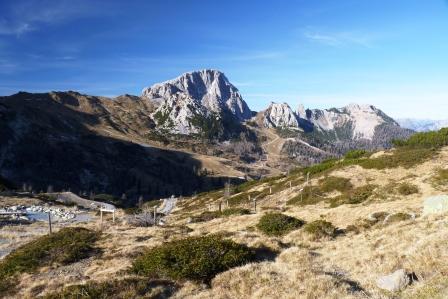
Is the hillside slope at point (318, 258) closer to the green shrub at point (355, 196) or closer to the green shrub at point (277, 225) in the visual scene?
the green shrub at point (277, 225)

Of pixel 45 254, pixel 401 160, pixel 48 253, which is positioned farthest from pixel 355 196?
pixel 45 254

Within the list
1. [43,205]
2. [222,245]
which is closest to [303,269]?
[222,245]

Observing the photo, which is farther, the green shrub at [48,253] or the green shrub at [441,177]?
the green shrub at [441,177]

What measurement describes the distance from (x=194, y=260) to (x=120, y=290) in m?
3.60

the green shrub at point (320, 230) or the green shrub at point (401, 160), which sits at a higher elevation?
the green shrub at point (401, 160)

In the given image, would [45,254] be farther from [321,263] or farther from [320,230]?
[320,230]

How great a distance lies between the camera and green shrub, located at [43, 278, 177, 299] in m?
13.8

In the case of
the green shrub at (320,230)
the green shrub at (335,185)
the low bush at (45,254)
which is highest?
the green shrub at (320,230)

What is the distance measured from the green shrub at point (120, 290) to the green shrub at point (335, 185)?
44.8 meters

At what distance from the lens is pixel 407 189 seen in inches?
1778

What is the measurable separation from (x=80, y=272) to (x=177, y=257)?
650 centimetres

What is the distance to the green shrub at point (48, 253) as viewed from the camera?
875 inches

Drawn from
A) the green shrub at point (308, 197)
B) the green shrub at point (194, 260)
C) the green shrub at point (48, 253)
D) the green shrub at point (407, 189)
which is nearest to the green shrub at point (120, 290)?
the green shrub at point (194, 260)

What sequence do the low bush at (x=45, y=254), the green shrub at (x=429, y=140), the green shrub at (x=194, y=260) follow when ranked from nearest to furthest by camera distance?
1. the green shrub at (x=194, y=260)
2. the low bush at (x=45, y=254)
3. the green shrub at (x=429, y=140)
